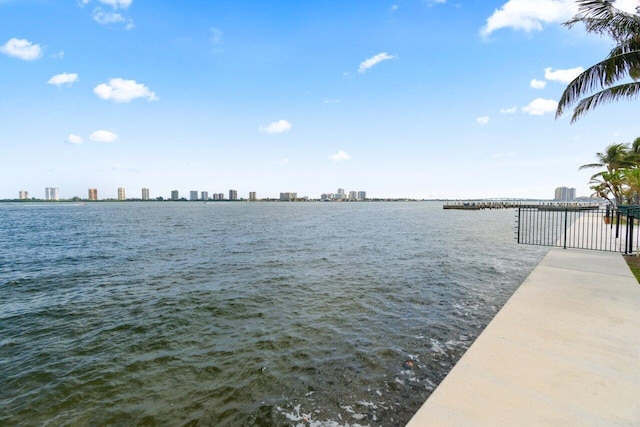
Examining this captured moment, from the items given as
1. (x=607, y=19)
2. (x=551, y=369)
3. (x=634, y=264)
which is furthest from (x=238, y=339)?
(x=607, y=19)

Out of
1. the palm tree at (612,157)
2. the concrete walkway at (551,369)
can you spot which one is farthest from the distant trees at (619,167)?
the concrete walkway at (551,369)

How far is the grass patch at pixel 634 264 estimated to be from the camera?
8.81 m

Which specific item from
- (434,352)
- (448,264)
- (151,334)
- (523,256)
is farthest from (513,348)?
(523,256)

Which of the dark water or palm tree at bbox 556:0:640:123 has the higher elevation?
palm tree at bbox 556:0:640:123

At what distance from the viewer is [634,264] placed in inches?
396

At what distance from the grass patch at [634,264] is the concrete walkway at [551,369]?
2547mm

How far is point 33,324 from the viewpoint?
8195 mm

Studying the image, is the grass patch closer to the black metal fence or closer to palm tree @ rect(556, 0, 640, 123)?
the black metal fence

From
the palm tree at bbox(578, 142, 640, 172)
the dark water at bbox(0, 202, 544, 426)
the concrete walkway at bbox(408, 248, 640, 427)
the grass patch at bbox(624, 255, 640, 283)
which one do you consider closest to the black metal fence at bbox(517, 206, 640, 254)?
the grass patch at bbox(624, 255, 640, 283)

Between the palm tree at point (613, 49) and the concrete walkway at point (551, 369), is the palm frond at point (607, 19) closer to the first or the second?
the palm tree at point (613, 49)

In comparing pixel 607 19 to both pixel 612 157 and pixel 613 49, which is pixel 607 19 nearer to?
pixel 613 49

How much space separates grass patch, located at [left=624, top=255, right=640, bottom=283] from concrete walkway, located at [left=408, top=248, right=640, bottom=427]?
2.55 m

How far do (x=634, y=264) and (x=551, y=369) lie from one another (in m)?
9.58

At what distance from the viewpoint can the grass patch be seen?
881 centimetres
